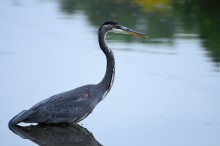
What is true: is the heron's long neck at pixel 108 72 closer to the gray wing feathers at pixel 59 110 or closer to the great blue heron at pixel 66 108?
the great blue heron at pixel 66 108

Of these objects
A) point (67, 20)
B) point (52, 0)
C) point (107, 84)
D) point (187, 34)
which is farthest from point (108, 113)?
point (52, 0)

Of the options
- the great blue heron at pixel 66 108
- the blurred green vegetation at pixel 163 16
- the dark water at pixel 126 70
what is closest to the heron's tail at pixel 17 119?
the great blue heron at pixel 66 108

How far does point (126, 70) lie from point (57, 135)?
3955 mm

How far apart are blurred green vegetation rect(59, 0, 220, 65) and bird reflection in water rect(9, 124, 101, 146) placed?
450 cm

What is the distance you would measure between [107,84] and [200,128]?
4.96 ft

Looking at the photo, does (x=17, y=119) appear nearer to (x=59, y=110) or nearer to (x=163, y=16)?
(x=59, y=110)

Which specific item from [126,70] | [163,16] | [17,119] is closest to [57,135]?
[17,119]

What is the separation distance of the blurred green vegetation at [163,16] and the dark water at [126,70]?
28 millimetres

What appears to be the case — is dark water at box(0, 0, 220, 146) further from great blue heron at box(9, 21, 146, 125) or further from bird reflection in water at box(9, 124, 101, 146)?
great blue heron at box(9, 21, 146, 125)

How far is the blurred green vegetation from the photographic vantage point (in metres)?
16.0

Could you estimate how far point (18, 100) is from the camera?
10.4 m

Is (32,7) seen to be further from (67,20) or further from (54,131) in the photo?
(54,131)

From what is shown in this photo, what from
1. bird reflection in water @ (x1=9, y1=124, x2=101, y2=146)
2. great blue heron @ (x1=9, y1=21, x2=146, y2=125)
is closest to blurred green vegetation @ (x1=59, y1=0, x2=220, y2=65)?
great blue heron @ (x1=9, y1=21, x2=146, y2=125)

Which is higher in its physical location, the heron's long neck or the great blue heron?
the heron's long neck
